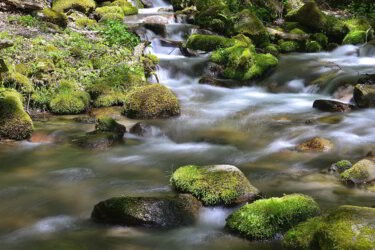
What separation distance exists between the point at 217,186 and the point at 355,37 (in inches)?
507

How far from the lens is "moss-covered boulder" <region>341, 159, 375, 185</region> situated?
5.32 metres

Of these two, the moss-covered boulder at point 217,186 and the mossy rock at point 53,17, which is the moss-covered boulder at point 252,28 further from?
the moss-covered boulder at point 217,186

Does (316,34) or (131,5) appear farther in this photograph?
(131,5)

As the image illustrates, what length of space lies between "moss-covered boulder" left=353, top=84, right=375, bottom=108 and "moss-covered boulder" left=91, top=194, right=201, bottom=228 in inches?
248

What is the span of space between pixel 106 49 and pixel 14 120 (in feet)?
17.9

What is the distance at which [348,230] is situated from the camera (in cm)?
320

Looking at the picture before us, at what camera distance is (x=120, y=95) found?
9.95 meters

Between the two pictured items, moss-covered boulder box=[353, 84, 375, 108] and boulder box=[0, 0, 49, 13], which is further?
boulder box=[0, 0, 49, 13]

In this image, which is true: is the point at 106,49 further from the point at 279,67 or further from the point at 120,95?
the point at 279,67

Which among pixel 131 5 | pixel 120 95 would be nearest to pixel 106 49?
pixel 120 95

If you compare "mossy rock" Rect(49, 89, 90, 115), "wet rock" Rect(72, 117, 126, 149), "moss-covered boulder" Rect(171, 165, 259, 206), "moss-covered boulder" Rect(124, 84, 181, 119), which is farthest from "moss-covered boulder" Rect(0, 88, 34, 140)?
"moss-covered boulder" Rect(171, 165, 259, 206)

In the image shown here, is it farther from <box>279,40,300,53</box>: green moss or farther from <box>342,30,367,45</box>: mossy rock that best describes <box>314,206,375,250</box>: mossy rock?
<box>342,30,367,45</box>: mossy rock

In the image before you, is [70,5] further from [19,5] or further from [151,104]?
[151,104]

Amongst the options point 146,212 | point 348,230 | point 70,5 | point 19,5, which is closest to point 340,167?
point 348,230
